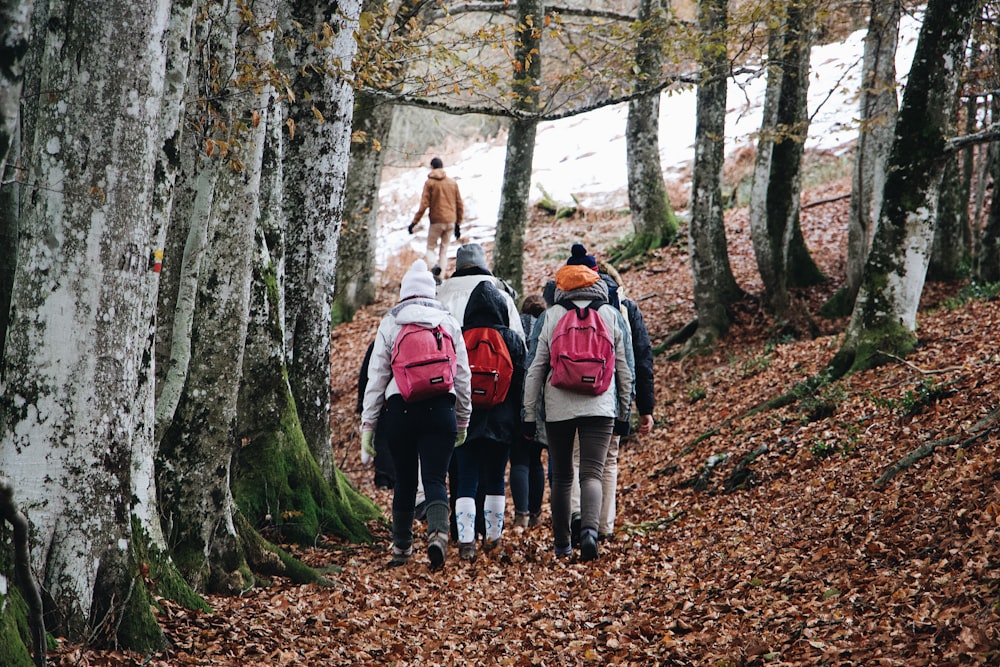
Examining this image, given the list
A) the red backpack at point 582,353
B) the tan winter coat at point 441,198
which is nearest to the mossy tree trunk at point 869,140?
the tan winter coat at point 441,198

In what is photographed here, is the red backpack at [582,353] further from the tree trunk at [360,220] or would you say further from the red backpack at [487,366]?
the tree trunk at [360,220]

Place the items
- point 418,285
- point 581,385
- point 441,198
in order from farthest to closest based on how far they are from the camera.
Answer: point 441,198
point 418,285
point 581,385

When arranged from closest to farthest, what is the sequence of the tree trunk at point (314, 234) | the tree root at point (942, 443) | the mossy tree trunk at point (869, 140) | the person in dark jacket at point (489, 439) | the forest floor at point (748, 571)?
the forest floor at point (748, 571)
the tree root at point (942, 443)
the person in dark jacket at point (489, 439)
the tree trunk at point (314, 234)
the mossy tree trunk at point (869, 140)

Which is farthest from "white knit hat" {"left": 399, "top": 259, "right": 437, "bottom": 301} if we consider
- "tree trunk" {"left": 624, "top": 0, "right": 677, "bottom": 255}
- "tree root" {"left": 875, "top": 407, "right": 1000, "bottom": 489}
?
"tree trunk" {"left": 624, "top": 0, "right": 677, "bottom": 255}

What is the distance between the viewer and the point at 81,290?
12.4ft

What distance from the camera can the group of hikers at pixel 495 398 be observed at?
686 centimetres

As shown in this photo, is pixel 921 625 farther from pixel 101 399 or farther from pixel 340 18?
pixel 340 18

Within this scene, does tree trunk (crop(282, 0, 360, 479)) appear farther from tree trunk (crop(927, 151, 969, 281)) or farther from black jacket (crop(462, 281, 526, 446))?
tree trunk (crop(927, 151, 969, 281))

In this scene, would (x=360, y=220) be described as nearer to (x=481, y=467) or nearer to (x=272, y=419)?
(x=481, y=467)

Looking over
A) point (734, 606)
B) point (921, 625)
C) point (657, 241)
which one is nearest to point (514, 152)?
point (657, 241)

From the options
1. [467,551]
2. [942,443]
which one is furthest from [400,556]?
[942,443]

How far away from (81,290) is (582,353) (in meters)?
3.91

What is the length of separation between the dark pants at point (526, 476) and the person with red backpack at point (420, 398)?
4.37ft

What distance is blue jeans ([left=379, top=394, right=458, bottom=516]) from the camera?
6.83 m
